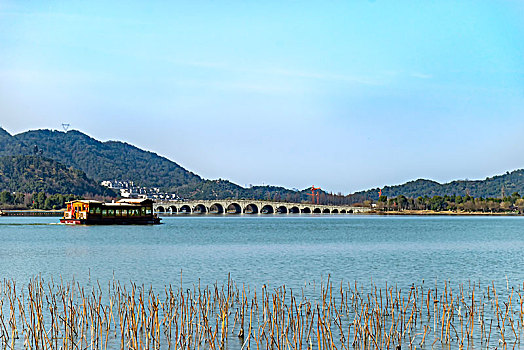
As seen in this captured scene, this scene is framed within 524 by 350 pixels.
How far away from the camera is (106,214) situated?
12644cm

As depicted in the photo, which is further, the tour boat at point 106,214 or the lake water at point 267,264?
the tour boat at point 106,214

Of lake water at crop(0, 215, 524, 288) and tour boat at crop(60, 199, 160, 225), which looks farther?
tour boat at crop(60, 199, 160, 225)

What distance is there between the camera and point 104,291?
33.4m

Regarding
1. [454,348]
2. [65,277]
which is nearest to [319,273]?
[65,277]

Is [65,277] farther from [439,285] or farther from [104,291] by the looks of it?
[439,285]

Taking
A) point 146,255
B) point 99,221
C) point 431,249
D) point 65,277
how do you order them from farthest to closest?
point 99,221
point 431,249
point 146,255
point 65,277

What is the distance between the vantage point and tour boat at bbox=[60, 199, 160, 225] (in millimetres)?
123625

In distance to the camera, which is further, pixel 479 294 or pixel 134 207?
pixel 134 207

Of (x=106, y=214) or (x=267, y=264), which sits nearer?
(x=267, y=264)

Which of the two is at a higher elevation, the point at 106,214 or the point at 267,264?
the point at 106,214

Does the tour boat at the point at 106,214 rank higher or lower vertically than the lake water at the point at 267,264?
higher

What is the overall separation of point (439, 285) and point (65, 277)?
2246 cm

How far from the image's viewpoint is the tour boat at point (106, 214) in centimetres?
12362

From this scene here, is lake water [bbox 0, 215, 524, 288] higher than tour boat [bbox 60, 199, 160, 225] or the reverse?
the reverse
